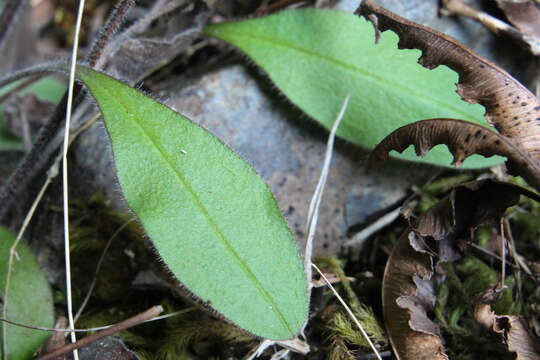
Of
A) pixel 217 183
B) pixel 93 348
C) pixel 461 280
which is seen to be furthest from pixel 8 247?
pixel 461 280

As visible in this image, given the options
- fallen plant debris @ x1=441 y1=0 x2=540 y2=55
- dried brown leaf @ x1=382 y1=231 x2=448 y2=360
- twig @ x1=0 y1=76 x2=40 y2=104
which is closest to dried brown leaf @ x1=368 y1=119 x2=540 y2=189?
dried brown leaf @ x1=382 y1=231 x2=448 y2=360

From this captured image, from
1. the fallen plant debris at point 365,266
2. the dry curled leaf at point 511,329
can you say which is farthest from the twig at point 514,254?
the dry curled leaf at point 511,329

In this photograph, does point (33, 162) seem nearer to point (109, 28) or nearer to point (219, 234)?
point (109, 28)

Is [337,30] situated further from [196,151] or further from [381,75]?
[196,151]

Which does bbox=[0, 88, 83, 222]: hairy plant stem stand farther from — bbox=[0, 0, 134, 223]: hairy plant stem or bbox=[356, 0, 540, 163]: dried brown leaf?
bbox=[356, 0, 540, 163]: dried brown leaf

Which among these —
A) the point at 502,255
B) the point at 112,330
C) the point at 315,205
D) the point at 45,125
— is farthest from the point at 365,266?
the point at 45,125

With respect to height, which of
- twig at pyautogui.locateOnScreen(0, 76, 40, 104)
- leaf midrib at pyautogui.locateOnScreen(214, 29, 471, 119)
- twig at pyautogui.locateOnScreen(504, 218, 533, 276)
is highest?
leaf midrib at pyautogui.locateOnScreen(214, 29, 471, 119)
